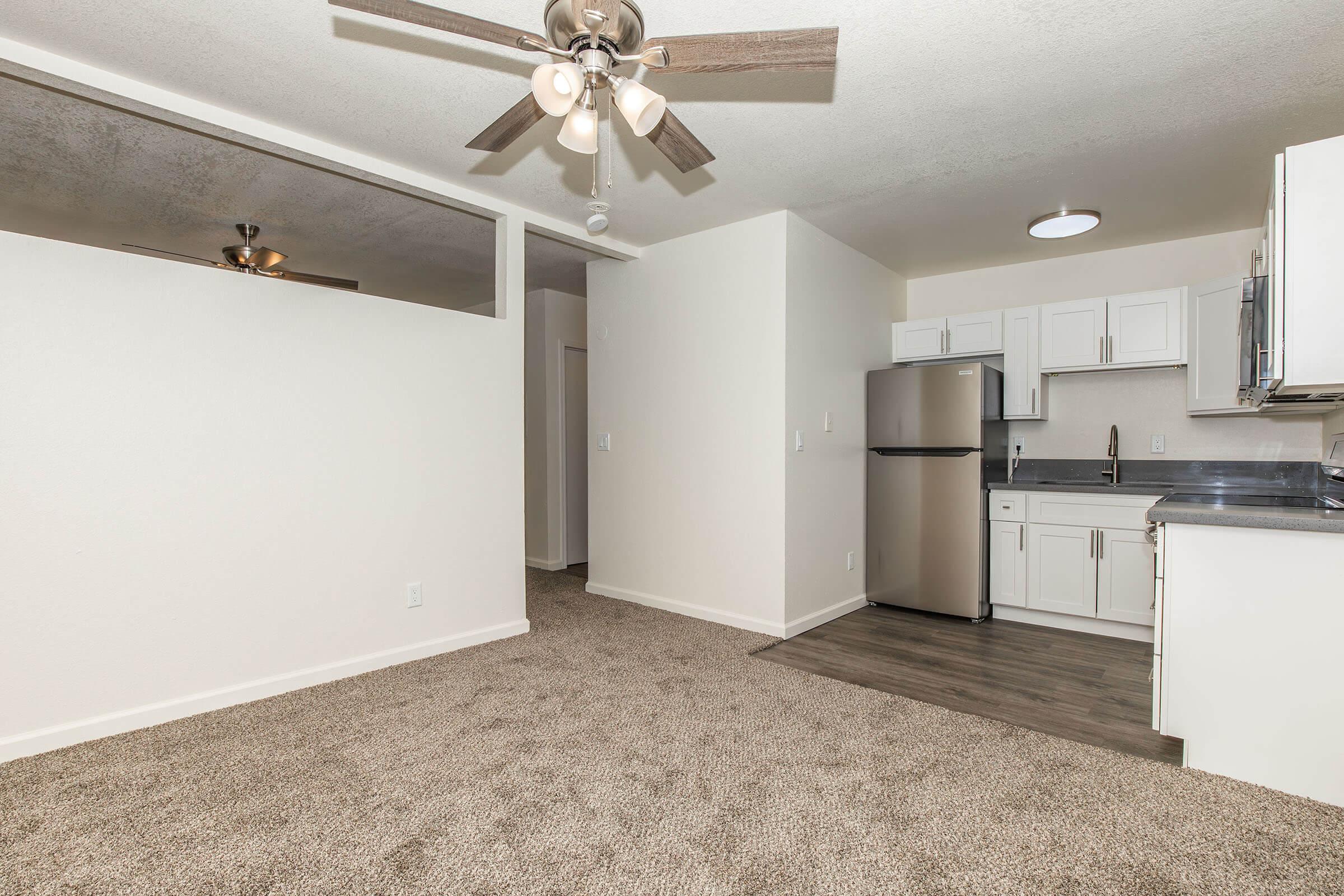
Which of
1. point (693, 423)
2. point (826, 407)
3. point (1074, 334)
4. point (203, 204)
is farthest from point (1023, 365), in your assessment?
point (203, 204)

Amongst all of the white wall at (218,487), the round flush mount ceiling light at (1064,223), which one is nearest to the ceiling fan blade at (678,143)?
the white wall at (218,487)

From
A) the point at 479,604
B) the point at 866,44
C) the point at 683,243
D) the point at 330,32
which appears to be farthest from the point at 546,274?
the point at 866,44

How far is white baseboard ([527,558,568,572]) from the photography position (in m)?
5.71

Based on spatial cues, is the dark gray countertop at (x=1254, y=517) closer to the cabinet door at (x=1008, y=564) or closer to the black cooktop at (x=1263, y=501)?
the black cooktop at (x=1263, y=501)

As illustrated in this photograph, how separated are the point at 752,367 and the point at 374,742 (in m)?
2.59

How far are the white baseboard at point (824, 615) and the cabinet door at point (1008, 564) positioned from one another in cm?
81

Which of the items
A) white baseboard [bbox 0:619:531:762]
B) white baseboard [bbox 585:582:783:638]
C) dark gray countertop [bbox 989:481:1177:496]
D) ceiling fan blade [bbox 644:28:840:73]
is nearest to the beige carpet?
white baseboard [bbox 0:619:531:762]

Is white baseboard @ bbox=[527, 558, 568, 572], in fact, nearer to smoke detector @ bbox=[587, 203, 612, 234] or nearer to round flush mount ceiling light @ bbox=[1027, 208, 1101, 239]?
smoke detector @ bbox=[587, 203, 612, 234]

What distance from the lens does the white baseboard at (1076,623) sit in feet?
12.3

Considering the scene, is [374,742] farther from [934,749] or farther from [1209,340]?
[1209,340]

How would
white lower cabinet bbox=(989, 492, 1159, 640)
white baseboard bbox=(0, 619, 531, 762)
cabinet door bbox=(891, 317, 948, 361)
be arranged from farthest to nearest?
cabinet door bbox=(891, 317, 948, 361) < white lower cabinet bbox=(989, 492, 1159, 640) < white baseboard bbox=(0, 619, 531, 762)

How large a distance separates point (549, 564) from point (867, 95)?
438cm

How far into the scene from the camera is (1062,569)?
3.96 m

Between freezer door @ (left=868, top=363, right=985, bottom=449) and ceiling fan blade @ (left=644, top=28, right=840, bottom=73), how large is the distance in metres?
2.85
